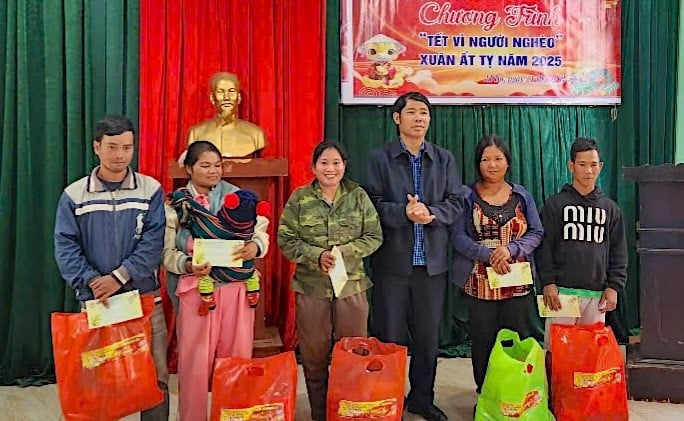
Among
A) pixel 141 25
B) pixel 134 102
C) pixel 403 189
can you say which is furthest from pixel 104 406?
pixel 141 25

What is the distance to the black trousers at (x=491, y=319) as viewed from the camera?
2.89m

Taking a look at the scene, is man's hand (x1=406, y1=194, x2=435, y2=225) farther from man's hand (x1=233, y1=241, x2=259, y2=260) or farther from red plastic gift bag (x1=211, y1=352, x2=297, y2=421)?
red plastic gift bag (x1=211, y1=352, x2=297, y2=421)

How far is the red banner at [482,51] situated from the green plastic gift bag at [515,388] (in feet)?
5.55

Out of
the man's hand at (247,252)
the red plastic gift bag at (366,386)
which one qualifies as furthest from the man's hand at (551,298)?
the man's hand at (247,252)

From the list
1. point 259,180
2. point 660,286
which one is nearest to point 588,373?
point 660,286

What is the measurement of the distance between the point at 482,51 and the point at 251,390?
2.36 metres

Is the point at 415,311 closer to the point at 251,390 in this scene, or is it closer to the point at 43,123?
the point at 251,390

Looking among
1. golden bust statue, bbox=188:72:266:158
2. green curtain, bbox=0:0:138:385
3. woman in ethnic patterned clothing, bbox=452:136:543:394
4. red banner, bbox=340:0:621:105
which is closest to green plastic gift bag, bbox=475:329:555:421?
woman in ethnic patterned clothing, bbox=452:136:543:394

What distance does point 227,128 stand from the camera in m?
3.41

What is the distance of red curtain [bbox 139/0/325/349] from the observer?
11.7 feet

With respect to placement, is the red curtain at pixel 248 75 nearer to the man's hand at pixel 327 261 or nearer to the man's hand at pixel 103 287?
the man's hand at pixel 327 261

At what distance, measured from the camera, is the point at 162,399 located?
2.49m

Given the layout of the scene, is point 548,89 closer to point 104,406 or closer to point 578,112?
point 578,112

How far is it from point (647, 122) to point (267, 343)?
8.08 ft
